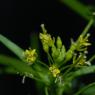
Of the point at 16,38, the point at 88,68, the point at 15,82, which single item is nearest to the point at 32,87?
the point at 15,82

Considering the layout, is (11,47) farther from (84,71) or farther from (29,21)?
(29,21)

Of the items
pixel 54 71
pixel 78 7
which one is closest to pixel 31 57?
pixel 54 71

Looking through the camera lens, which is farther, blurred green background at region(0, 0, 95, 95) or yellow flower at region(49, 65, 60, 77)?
blurred green background at region(0, 0, 95, 95)

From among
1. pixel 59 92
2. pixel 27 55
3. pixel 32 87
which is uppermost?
pixel 32 87

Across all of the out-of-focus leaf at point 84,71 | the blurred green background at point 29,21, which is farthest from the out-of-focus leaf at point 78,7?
the blurred green background at point 29,21

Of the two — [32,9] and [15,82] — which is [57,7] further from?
[15,82]

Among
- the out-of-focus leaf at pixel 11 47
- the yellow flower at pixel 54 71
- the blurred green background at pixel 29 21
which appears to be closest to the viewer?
the yellow flower at pixel 54 71

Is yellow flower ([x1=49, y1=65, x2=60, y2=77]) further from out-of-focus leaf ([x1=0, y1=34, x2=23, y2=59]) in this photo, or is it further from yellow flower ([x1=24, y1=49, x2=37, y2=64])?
out-of-focus leaf ([x1=0, y1=34, x2=23, y2=59])

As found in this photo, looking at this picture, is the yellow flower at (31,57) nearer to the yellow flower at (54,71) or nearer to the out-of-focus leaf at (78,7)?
the yellow flower at (54,71)

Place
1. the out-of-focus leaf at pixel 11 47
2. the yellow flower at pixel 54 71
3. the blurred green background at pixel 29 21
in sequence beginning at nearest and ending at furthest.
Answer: the yellow flower at pixel 54 71 → the out-of-focus leaf at pixel 11 47 → the blurred green background at pixel 29 21

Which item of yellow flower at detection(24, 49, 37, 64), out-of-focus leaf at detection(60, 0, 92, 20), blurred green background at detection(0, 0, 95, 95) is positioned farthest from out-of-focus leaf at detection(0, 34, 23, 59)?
blurred green background at detection(0, 0, 95, 95)

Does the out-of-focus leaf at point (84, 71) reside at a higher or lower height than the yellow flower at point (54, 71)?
higher
